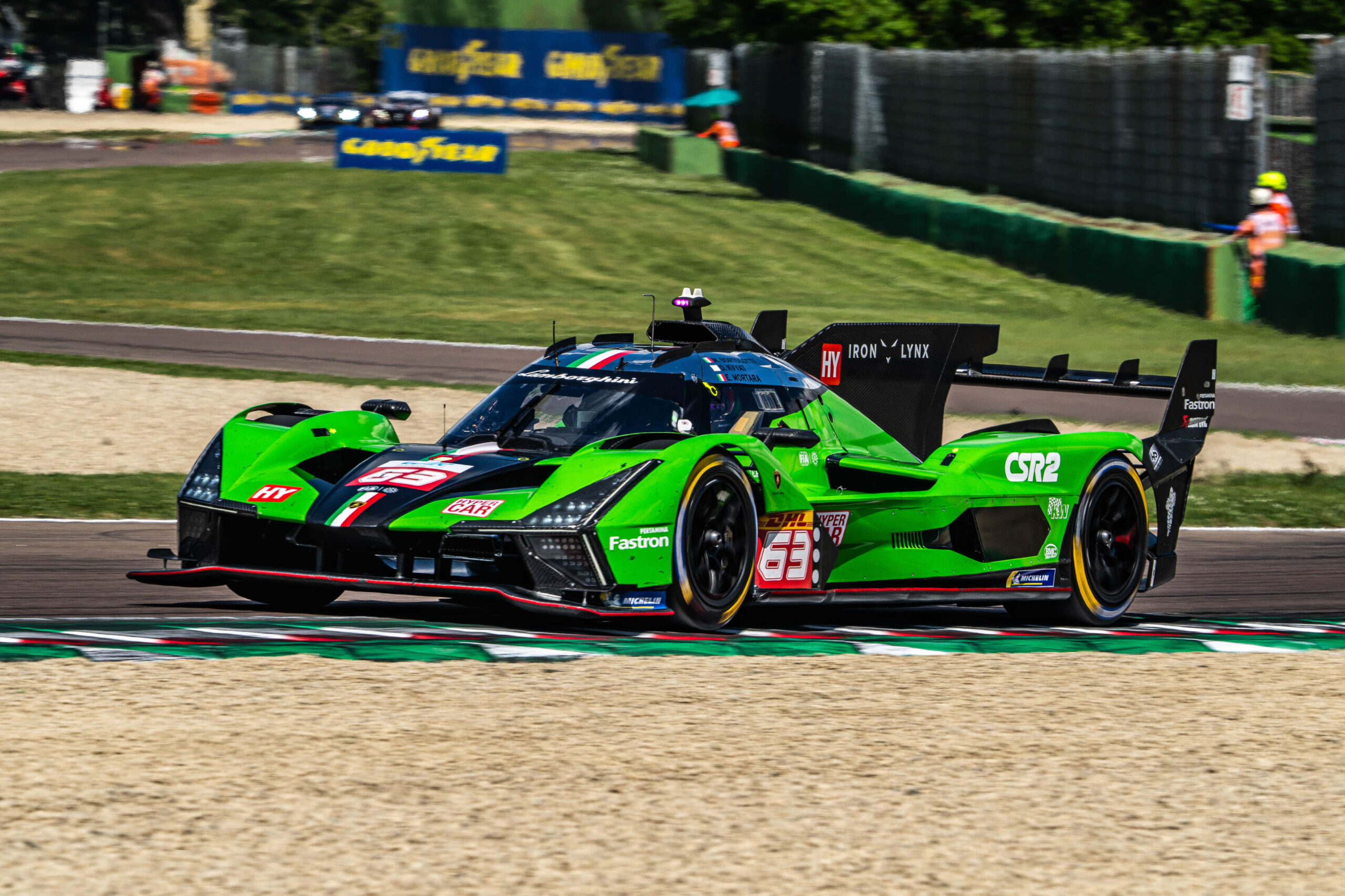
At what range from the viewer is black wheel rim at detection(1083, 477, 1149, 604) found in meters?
9.78

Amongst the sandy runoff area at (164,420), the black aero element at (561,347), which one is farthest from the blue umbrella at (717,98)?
the black aero element at (561,347)

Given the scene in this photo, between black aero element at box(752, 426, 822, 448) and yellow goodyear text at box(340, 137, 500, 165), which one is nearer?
black aero element at box(752, 426, 822, 448)

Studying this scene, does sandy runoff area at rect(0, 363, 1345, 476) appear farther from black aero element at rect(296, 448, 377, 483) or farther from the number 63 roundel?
the number 63 roundel

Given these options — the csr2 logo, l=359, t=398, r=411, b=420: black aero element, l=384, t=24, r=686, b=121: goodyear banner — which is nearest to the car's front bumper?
l=359, t=398, r=411, b=420: black aero element

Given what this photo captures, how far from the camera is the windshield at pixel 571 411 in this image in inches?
335

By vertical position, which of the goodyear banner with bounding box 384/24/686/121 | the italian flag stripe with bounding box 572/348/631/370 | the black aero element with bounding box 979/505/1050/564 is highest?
the goodyear banner with bounding box 384/24/686/121

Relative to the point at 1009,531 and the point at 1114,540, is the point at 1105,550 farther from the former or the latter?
the point at 1009,531

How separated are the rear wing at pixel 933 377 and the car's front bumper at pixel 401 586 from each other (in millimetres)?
3095

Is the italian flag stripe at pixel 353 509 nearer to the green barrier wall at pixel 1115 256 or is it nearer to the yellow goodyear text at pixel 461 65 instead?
the green barrier wall at pixel 1115 256

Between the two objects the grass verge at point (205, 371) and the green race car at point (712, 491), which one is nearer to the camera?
the green race car at point (712, 491)

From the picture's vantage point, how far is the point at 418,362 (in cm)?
2016

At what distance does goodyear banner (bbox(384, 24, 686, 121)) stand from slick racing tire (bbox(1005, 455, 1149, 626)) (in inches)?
3040

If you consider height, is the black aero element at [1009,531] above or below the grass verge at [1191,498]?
above

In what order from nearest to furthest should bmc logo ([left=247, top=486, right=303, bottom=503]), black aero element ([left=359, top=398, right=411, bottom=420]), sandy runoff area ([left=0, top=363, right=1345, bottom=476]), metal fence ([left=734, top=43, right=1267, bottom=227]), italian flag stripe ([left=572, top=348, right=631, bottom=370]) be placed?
bmc logo ([left=247, top=486, right=303, bottom=503])
italian flag stripe ([left=572, top=348, right=631, bottom=370])
black aero element ([left=359, top=398, right=411, bottom=420])
sandy runoff area ([left=0, top=363, right=1345, bottom=476])
metal fence ([left=734, top=43, right=1267, bottom=227])
